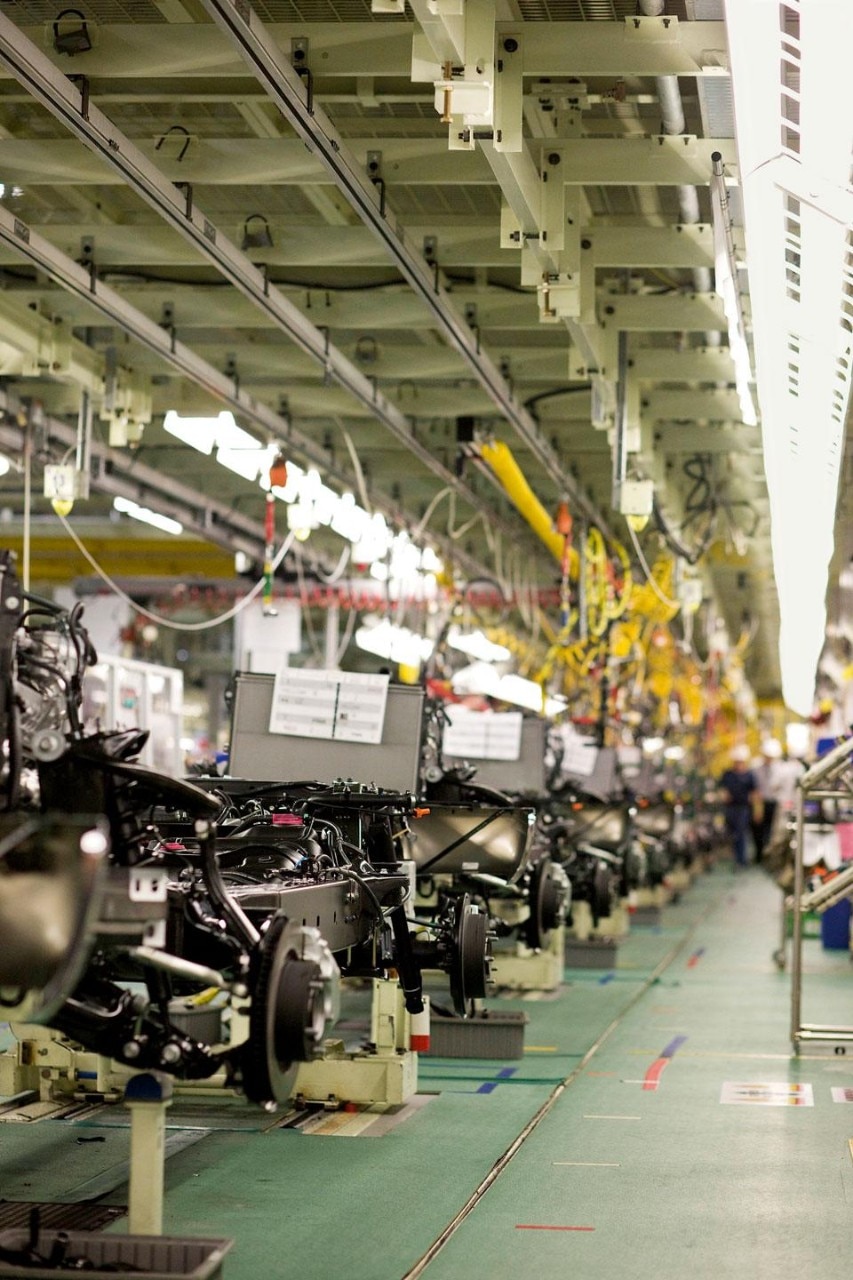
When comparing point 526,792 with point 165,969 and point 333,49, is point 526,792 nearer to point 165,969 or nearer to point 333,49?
point 333,49

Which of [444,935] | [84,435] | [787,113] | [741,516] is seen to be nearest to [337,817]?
[444,935]

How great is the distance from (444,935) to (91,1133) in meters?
1.51

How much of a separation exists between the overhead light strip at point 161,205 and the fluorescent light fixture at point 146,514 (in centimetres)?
275

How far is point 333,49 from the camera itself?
609 cm

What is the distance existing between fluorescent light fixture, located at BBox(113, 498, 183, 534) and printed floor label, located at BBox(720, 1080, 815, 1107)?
23.9ft

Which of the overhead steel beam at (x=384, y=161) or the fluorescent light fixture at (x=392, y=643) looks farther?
the fluorescent light fixture at (x=392, y=643)

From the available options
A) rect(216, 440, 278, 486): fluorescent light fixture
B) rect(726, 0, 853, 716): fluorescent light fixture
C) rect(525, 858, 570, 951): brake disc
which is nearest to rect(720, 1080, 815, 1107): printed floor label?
rect(525, 858, 570, 951): brake disc

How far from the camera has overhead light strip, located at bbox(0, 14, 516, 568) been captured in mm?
5594

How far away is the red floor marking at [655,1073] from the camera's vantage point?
7430 millimetres

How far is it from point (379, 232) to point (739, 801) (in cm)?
2611

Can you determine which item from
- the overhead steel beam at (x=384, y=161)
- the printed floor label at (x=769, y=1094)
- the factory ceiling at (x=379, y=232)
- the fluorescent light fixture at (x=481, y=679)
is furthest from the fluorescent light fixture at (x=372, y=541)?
the printed floor label at (x=769, y=1094)

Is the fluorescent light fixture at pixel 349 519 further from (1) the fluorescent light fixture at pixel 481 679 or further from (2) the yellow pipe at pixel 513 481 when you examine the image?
(1) the fluorescent light fixture at pixel 481 679

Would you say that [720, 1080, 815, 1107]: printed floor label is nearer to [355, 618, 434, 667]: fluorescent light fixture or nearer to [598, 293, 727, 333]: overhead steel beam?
[598, 293, 727, 333]: overhead steel beam

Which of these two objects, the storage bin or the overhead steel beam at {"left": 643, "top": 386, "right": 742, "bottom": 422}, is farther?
the storage bin
